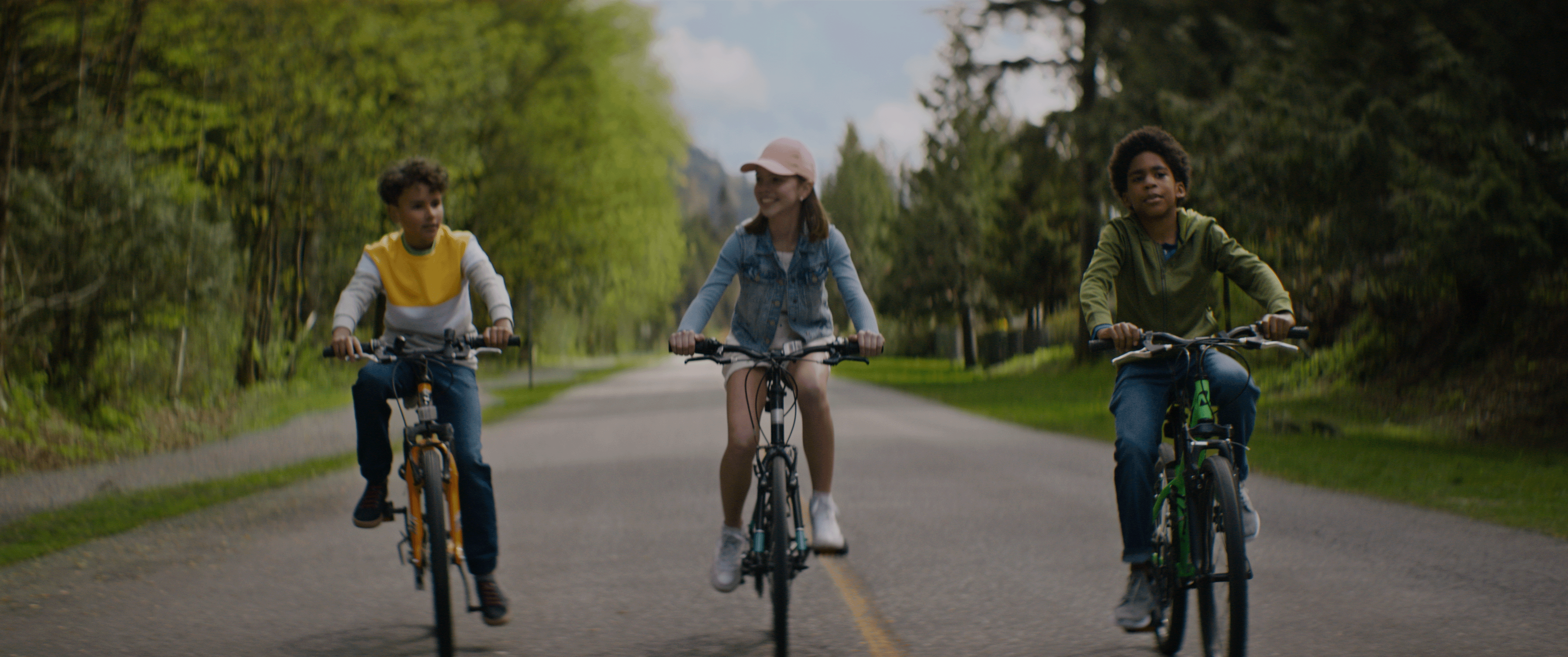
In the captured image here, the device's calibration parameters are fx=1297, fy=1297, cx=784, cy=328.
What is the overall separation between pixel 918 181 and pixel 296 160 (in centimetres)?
2844

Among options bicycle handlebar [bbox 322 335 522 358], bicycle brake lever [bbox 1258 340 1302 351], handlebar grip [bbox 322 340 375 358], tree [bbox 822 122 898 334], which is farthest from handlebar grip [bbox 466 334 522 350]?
tree [bbox 822 122 898 334]

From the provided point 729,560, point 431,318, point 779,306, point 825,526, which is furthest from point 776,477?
point 431,318

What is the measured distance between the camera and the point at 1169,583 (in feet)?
14.8

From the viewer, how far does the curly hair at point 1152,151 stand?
4762mm

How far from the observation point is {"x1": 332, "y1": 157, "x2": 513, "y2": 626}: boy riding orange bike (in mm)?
5051

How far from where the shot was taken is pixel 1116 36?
26.0 meters

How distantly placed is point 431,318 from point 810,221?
154 cm

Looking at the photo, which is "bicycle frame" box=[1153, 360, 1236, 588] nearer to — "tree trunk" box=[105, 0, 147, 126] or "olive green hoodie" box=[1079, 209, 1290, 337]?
"olive green hoodie" box=[1079, 209, 1290, 337]

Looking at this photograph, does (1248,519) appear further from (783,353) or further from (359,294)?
(359,294)

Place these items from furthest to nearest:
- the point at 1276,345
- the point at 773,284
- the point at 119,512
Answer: the point at 119,512 < the point at 773,284 < the point at 1276,345

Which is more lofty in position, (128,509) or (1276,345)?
(1276,345)

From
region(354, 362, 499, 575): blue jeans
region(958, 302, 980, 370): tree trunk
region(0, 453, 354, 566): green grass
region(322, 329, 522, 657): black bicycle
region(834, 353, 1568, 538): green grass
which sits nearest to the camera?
region(322, 329, 522, 657): black bicycle

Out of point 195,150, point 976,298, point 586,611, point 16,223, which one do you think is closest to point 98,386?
point 16,223

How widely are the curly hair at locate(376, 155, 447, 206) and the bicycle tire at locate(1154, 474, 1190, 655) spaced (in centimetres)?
296
